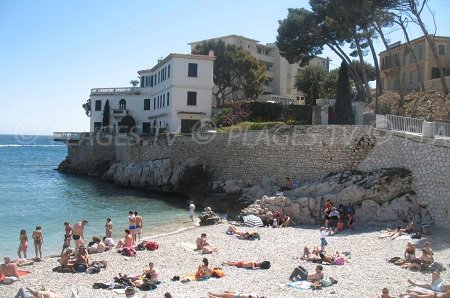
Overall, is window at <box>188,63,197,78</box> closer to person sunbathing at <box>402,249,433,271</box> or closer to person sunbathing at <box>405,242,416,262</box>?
person sunbathing at <box>405,242,416,262</box>

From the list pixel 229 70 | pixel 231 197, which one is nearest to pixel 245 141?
pixel 231 197

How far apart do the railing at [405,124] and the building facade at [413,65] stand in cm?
1274

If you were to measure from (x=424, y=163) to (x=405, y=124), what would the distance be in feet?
9.60

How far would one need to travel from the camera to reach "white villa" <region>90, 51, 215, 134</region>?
4331 cm

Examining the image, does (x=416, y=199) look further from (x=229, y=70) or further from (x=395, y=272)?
(x=229, y=70)

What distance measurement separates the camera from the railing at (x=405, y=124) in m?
23.4

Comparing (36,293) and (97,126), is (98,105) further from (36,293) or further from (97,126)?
(36,293)

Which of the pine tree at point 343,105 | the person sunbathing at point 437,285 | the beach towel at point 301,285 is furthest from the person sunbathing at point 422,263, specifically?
the pine tree at point 343,105

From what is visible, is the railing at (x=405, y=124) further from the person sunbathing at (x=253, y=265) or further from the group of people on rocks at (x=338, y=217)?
the person sunbathing at (x=253, y=265)

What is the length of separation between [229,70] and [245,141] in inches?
814

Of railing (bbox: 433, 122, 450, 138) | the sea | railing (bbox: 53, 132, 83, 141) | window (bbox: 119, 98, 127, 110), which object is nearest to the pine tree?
railing (bbox: 433, 122, 450, 138)

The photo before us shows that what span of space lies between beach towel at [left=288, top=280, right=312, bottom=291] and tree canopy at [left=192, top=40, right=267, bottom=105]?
39.5 m

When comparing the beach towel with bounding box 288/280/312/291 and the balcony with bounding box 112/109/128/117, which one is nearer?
the beach towel with bounding box 288/280/312/291

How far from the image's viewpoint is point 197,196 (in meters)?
33.0
